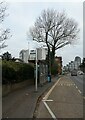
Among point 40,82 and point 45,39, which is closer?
point 40,82

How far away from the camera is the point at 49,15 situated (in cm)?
7450

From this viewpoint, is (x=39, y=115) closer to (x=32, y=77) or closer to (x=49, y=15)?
→ (x=32, y=77)

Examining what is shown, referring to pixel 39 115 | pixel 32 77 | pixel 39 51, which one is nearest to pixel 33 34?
pixel 32 77

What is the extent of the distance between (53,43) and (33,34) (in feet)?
16.1

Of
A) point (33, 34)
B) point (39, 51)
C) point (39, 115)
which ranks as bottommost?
point (39, 115)

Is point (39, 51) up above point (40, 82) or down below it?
above

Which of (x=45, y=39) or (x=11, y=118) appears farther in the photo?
(x=45, y=39)

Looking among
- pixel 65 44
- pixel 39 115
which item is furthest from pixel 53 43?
pixel 39 115

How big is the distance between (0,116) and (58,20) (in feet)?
208

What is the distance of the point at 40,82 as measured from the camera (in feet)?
136

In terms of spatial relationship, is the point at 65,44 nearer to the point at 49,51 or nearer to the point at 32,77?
the point at 49,51

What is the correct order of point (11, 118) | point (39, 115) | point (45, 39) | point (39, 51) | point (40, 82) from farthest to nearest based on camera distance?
point (45, 39), point (40, 82), point (39, 51), point (39, 115), point (11, 118)

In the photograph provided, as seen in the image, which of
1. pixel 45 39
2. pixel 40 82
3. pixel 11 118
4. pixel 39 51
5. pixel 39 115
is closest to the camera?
pixel 11 118

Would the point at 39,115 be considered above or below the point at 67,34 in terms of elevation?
below
